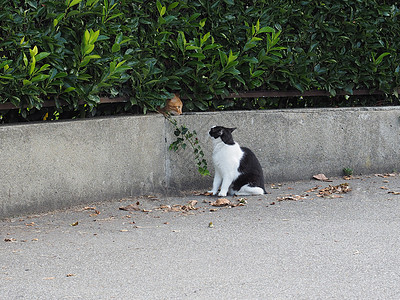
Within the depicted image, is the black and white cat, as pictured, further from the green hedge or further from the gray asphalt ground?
the green hedge

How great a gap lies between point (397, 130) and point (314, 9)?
6.51 feet

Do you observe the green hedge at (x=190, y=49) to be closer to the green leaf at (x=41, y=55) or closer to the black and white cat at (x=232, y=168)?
the green leaf at (x=41, y=55)

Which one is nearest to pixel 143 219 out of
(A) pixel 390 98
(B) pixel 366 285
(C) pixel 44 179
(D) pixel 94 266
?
(C) pixel 44 179

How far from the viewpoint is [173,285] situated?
171 inches

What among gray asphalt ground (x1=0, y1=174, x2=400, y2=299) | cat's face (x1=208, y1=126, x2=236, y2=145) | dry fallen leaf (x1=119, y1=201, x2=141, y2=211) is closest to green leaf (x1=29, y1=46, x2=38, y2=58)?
gray asphalt ground (x1=0, y1=174, x2=400, y2=299)

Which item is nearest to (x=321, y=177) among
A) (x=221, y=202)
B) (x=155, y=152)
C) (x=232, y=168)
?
(x=232, y=168)

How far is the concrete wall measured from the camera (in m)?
6.33

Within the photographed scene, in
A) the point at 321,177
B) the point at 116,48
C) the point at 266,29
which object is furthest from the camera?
the point at 321,177

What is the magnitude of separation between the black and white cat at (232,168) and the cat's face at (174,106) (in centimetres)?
47

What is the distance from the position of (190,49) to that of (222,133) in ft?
3.37

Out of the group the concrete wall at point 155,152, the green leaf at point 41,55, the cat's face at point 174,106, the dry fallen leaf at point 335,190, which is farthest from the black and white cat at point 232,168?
the green leaf at point 41,55

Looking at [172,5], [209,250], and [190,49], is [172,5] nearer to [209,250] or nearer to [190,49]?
[190,49]

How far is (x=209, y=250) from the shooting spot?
520cm

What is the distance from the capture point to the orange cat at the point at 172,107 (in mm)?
7555
